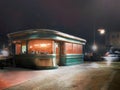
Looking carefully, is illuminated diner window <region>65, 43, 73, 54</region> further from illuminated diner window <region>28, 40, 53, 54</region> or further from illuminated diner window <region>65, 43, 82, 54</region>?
Result: illuminated diner window <region>28, 40, 53, 54</region>

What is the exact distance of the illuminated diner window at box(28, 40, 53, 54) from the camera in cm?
1797

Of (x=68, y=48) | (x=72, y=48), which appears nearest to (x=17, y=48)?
(x=68, y=48)

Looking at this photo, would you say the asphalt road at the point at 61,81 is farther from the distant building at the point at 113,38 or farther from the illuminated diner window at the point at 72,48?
the distant building at the point at 113,38

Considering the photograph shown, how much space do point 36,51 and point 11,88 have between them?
9469 mm

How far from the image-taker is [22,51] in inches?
762

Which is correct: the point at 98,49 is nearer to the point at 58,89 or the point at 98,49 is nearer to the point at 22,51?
the point at 22,51

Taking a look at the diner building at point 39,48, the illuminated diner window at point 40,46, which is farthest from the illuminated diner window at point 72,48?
the illuminated diner window at point 40,46

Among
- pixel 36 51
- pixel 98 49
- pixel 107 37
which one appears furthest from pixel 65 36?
pixel 107 37

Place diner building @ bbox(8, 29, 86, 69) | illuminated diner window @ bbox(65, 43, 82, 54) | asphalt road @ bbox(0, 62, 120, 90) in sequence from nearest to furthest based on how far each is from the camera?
1. asphalt road @ bbox(0, 62, 120, 90)
2. diner building @ bbox(8, 29, 86, 69)
3. illuminated diner window @ bbox(65, 43, 82, 54)

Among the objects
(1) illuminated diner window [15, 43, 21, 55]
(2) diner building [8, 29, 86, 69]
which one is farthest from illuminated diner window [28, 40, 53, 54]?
(1) illuminated diner window [15, 43, 21, 55]

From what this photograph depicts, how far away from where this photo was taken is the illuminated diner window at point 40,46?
18.0 m

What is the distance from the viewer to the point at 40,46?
18344 mm

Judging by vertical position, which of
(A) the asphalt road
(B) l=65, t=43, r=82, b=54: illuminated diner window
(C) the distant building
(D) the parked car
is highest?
(C) the distant building

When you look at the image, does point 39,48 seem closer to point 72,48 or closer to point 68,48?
point 68,48
